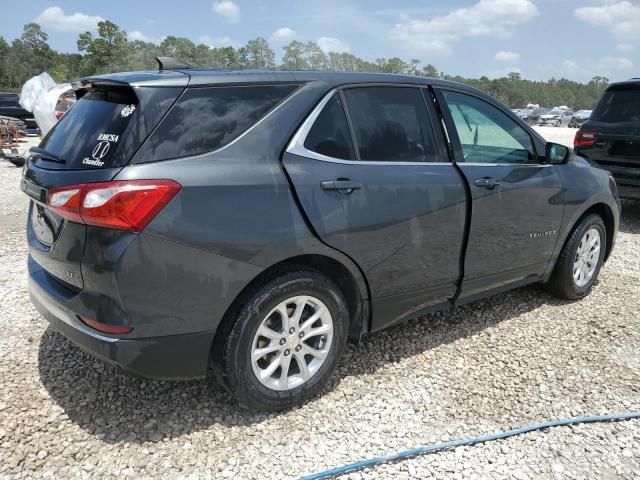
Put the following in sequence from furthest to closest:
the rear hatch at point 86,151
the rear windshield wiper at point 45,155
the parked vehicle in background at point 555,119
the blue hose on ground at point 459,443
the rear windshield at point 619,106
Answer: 1. the parked vehicle in background at point 555,119
2. the rear windshield at point 619,106
3. the rear windshield wiper at point 45,155
4. the blue hose on ground at point 459,443
5. the rear hatch at point 86,151

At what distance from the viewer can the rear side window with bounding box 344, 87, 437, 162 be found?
114 inches

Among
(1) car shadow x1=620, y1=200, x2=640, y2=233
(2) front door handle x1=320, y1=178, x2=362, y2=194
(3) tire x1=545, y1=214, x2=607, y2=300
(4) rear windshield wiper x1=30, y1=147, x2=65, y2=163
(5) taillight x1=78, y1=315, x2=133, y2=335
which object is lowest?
(1) car shadow x1=620, y1=200, x2=640, y2=233

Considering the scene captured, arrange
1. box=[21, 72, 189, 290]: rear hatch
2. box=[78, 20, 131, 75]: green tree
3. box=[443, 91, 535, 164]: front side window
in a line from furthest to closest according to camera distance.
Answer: box=[78, 20, 131, 75]: green tree
box=[443, 91, 535, 164]: front side window
box=[21, 72, 189, 290]: rear hatch

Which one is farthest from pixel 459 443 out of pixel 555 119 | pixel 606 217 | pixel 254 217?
pixel 555 119

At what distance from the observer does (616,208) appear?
14.9 feet

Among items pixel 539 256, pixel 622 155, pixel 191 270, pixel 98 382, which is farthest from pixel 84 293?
pixel 622 155

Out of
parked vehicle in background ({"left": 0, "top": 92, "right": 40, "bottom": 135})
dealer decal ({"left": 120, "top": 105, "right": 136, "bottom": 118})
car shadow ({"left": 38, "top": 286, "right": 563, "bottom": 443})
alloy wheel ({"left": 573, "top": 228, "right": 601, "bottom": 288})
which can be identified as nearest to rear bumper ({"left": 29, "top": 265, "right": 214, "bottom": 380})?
car shadow ({"left": 38, "top": 286, "right": 563, "bottom": 443})

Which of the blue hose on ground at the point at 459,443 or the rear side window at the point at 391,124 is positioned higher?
the rear side window at the point at 391,124

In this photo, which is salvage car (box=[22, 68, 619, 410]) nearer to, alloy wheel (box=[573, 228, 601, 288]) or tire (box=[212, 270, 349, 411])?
tire (box=[212, 270, 349, 411])

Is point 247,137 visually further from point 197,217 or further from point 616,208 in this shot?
point 616,208

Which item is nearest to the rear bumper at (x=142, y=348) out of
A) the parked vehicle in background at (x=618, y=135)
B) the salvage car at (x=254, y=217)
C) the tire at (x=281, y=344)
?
the salvage car at (x=254, y=217)

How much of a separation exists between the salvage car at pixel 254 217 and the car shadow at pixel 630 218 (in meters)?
4.53

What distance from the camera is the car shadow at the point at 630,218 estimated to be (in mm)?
6980

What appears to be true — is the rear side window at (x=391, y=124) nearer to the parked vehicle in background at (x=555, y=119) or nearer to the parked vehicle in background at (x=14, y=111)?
the parked vehicle in background at (x=14, y=111)
